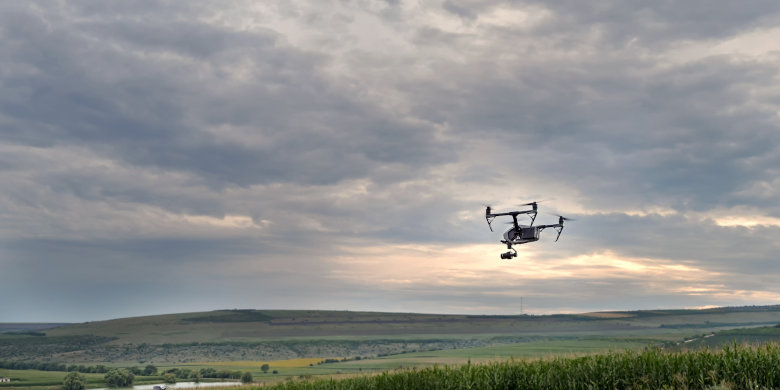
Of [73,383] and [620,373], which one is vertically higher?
[620,373]

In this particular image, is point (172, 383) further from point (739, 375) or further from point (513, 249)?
point (739, 375)

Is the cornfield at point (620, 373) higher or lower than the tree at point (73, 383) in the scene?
higher

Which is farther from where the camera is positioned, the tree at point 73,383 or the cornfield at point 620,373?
the tree at point 73,383

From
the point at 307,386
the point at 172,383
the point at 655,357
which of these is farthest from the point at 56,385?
the point at 655,357

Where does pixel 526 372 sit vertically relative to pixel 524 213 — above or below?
below

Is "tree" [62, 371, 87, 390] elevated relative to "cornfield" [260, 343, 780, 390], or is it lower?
lower

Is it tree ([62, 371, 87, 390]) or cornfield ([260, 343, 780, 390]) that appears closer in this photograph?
cornfield ([260, 343, 780, 390])

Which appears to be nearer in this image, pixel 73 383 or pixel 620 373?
pixel 620 373

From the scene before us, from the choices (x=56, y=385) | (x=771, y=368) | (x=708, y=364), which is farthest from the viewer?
(x=56, y=385)
